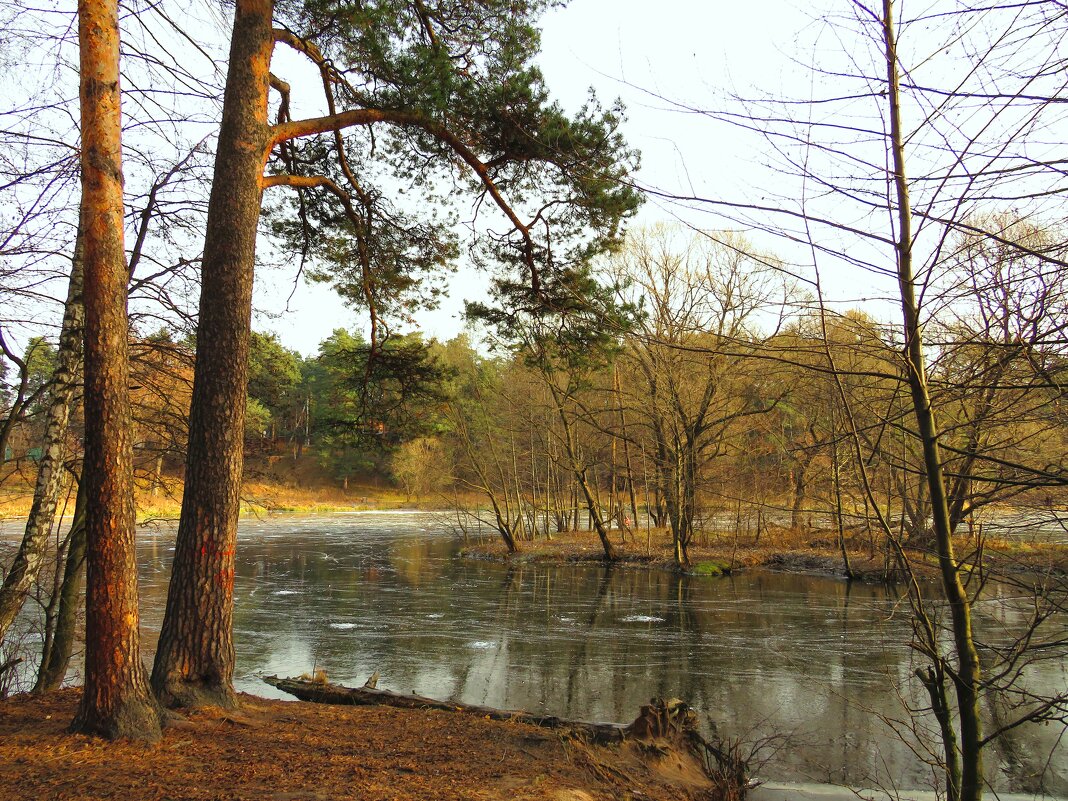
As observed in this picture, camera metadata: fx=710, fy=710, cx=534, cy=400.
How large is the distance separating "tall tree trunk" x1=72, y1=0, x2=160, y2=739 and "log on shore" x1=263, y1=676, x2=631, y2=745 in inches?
105

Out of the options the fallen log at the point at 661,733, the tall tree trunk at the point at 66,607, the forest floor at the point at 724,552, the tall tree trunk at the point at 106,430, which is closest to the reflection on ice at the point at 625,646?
the fallen log at the point at 661,733

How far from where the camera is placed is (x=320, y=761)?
454 centimetres

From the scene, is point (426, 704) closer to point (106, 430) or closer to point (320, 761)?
point (320, 761)

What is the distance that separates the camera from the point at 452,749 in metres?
5.07

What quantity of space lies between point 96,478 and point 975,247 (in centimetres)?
484

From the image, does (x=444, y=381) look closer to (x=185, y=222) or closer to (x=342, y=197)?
(x=342, y=197)

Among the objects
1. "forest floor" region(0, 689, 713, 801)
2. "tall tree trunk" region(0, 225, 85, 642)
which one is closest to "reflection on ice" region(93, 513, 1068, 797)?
"forest floor" region(0, 689, 713, 801)

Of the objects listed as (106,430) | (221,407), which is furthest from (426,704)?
(106,430)

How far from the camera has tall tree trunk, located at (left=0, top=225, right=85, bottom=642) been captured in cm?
612

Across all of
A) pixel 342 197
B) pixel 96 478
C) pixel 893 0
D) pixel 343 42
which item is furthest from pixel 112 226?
pixel 893 0

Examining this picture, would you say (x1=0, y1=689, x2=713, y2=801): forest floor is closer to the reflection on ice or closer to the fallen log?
the fallen log

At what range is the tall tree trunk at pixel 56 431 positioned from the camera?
6.12m

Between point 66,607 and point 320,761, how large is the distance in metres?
3.94

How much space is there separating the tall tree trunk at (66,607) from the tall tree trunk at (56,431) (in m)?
0.42
